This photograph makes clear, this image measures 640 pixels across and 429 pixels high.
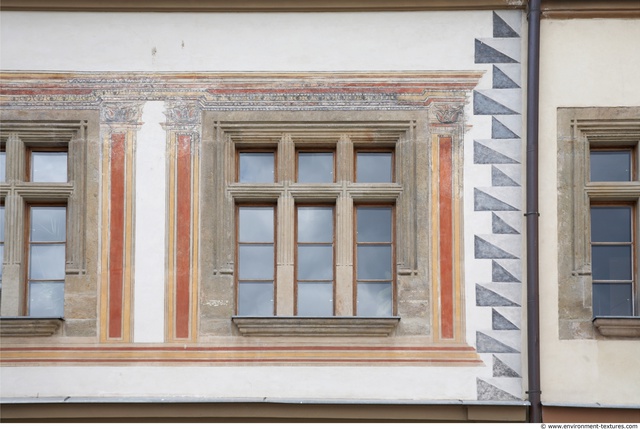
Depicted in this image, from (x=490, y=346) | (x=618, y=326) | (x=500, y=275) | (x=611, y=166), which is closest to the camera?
(x=618, y=326)

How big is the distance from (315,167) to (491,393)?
2.71 meters

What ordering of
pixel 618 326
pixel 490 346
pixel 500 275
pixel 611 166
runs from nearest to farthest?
pixel 618 326 < pixel 490 346 < pixel 500 275 < pixel 611 166

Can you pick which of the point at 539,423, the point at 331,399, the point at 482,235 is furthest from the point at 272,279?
the point at 539,423

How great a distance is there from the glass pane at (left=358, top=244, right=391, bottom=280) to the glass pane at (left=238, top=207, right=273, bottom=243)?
89 cm

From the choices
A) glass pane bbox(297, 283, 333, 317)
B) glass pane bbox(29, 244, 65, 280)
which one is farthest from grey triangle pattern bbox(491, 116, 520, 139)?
glass pane bbox(29, 244, 65, 280)

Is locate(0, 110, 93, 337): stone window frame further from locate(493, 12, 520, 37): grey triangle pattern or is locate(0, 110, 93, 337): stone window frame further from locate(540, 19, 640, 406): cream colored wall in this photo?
locate(540, 19, 640, 406): cream colored wall

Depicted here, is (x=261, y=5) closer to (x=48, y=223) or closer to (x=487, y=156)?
(x=487, y=156)

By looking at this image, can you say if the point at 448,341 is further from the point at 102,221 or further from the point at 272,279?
the point at 102,221

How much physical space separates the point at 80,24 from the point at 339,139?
276cm

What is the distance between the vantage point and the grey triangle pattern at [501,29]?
1147 centimetres

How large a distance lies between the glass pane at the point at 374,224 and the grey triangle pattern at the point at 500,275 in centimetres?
103

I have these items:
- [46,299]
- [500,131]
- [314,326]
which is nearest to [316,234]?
[314,326]

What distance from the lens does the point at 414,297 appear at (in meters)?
11.1

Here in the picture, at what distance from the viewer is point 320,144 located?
11445 millimetres
